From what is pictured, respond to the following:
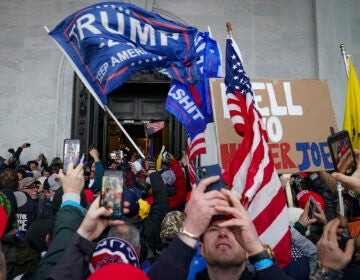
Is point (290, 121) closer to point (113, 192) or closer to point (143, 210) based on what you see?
point (143, 210)

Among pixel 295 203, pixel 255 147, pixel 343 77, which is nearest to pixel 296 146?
pixel 255 147

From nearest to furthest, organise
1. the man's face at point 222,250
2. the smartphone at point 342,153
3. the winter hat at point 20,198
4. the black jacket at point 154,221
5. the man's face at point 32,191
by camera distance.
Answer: the man's face at point 222,250
the smartphone at point 342,153
the black jacket at point 154,221
the winter hat at point 20,198
the man's face at point 32,191

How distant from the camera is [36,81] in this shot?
40.7 ft

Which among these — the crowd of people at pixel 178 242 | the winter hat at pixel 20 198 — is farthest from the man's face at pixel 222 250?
the winter hat at pixel 20 198

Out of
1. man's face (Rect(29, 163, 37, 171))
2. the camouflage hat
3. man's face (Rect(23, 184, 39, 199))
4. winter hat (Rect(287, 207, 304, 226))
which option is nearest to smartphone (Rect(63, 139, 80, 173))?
the camouflage hat

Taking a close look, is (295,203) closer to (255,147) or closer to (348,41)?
(255,147)

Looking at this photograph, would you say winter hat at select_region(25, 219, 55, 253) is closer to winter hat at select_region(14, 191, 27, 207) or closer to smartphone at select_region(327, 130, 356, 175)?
Result: winter hat at select_region(14, 191, 27, 207)

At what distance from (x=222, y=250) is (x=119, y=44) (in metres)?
3.36

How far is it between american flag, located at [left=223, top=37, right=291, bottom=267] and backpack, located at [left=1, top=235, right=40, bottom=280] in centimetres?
158

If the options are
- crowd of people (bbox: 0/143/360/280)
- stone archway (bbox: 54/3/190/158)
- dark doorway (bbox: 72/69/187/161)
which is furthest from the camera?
dark doorway (bbox: 72/69/187/161)

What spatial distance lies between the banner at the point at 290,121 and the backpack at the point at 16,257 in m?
1.82

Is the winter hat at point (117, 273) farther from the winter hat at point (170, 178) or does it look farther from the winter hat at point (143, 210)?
the winter hat at point (170, 178)

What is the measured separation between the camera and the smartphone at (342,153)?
2.40 m

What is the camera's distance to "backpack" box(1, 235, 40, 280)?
8.89 ft
